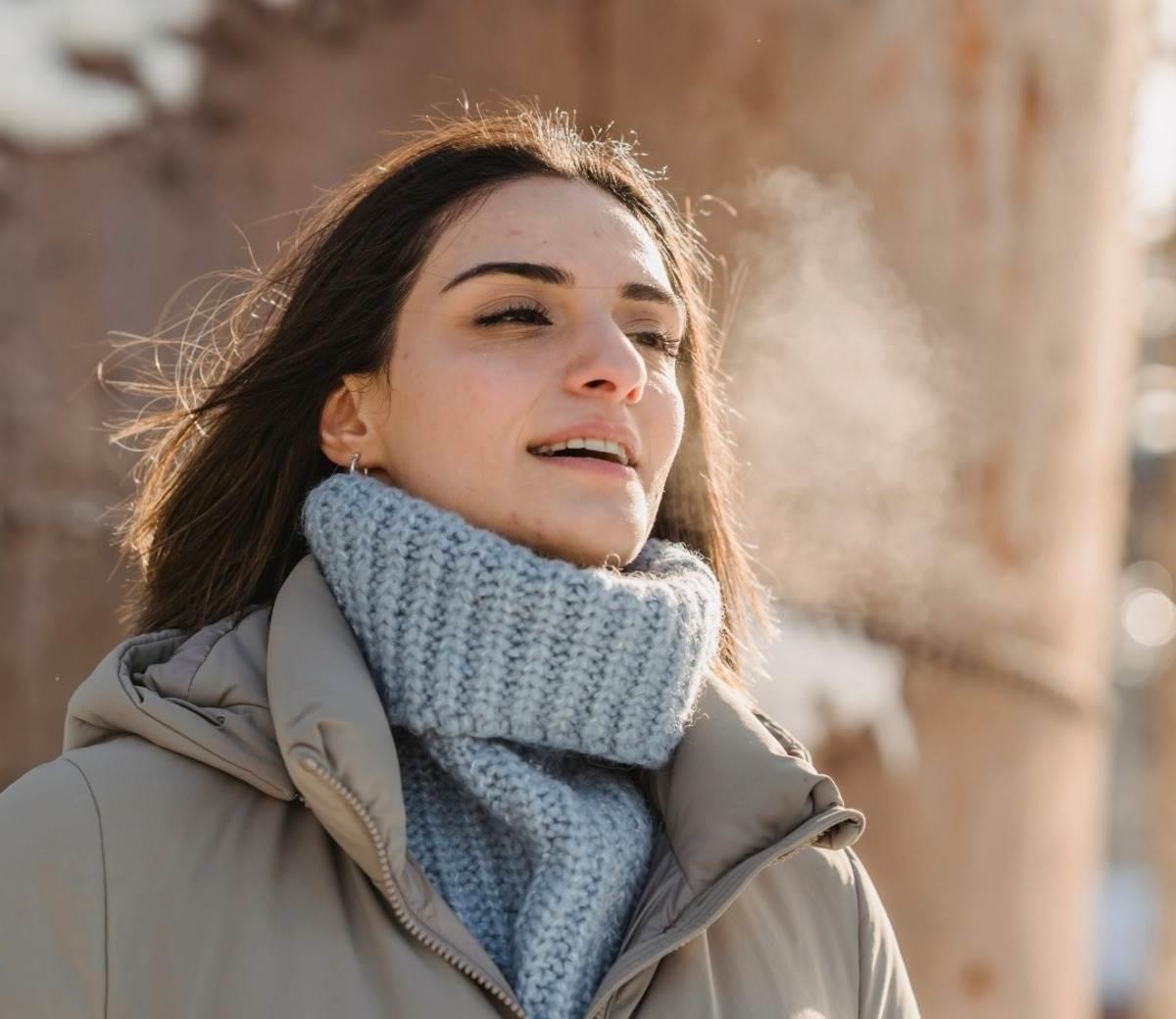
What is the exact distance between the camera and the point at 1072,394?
3.76 m

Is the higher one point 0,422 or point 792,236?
point 792,236

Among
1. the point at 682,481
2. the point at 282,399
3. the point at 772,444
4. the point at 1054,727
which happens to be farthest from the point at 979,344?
the point at 282,399

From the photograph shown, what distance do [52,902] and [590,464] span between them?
2.57ft

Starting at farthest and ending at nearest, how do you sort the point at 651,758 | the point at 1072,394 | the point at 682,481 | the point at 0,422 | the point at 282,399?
1. the point at 1072,394
2. the point at 0,422
3. the point at 682,481
4. the point at 282,399
5. the point at 651,758

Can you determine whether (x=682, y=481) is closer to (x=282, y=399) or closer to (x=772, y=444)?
(x=282, y=399)

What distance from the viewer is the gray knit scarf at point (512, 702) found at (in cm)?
185

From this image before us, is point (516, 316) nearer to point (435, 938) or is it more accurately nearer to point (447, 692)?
point (447, 692)

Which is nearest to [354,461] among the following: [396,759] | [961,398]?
[396,759]

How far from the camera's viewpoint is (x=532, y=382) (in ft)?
6.62

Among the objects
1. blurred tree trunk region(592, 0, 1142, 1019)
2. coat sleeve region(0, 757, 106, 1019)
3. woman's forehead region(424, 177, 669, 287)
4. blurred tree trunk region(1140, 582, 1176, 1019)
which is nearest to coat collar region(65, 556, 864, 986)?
coat sleeve region(0, 757, 106, 1019)

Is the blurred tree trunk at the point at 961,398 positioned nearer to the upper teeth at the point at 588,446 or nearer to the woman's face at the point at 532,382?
the woman's face at the point at 532,382

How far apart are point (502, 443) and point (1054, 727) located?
7.43 feet

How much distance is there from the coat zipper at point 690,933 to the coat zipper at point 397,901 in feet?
0.27

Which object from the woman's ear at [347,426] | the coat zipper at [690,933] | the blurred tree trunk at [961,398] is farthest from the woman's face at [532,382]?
the blurred tree trunk at [961,398]
